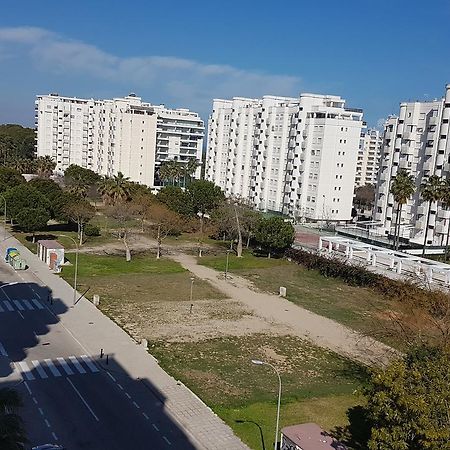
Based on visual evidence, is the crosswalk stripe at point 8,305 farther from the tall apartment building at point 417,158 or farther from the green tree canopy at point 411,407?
the tall apartment building at point 417,158

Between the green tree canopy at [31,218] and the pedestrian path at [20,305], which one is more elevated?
the green tree canopy at [31,218]

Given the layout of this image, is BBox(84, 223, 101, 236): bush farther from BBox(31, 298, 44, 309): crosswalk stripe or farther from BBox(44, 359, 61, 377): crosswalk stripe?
BBox(44, 359, 61, 377): crosswalk stripe

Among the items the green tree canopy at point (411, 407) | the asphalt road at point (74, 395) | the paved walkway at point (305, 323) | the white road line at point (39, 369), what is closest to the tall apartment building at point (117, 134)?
the paved walkway at point (305, 323)

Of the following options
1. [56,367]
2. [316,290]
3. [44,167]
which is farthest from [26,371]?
[44,167]

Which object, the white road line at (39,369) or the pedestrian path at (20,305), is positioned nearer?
the white road line at (39,369)

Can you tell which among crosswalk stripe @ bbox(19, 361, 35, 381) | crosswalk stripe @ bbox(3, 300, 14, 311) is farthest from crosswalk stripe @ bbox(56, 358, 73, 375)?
crosswalk stripe @ bbox(3, 300, 14, 311)
